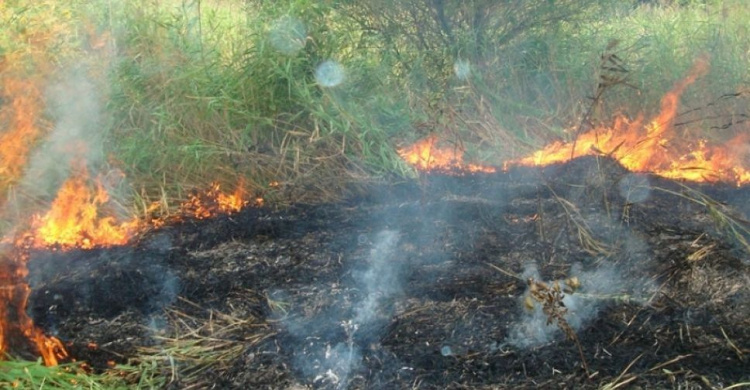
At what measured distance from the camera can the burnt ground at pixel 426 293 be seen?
237cm

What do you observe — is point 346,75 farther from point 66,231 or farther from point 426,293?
point 426,293

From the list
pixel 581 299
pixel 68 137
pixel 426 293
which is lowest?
pixel 581 299

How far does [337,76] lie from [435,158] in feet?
2.55

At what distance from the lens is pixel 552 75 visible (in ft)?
17.2

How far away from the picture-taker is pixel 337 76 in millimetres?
4195

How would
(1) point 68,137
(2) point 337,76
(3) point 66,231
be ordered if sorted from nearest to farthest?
(3) point 66,231 → (1) point 68,137 → (2) point 337,76

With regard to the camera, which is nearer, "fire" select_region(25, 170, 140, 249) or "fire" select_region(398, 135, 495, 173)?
"fire" select_region(25, 170, 140, 249)

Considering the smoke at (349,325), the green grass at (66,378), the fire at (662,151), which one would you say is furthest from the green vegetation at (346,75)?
the green grass at (66,378)

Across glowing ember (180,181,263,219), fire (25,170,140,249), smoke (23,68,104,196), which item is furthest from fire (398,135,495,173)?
smoke (23,68,104,196)

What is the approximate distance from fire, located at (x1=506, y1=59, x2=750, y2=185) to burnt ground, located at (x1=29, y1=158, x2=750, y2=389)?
448 mm

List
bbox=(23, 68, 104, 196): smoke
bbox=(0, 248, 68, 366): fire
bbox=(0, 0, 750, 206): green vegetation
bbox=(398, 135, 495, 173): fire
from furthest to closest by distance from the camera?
bbox=(398, 135, 495, 173): fire
bbox=(0, 0, 750, 206): green vegetation
bbox=(23, 68, 104, 196): smoke
bbox=(0, 248, 68, 366): fire

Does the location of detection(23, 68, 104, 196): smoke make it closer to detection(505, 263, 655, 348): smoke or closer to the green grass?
the green grass

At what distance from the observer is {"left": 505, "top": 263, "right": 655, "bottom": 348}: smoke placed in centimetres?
251

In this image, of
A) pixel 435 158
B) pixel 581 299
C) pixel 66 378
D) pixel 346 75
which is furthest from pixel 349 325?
pixel 346 75
